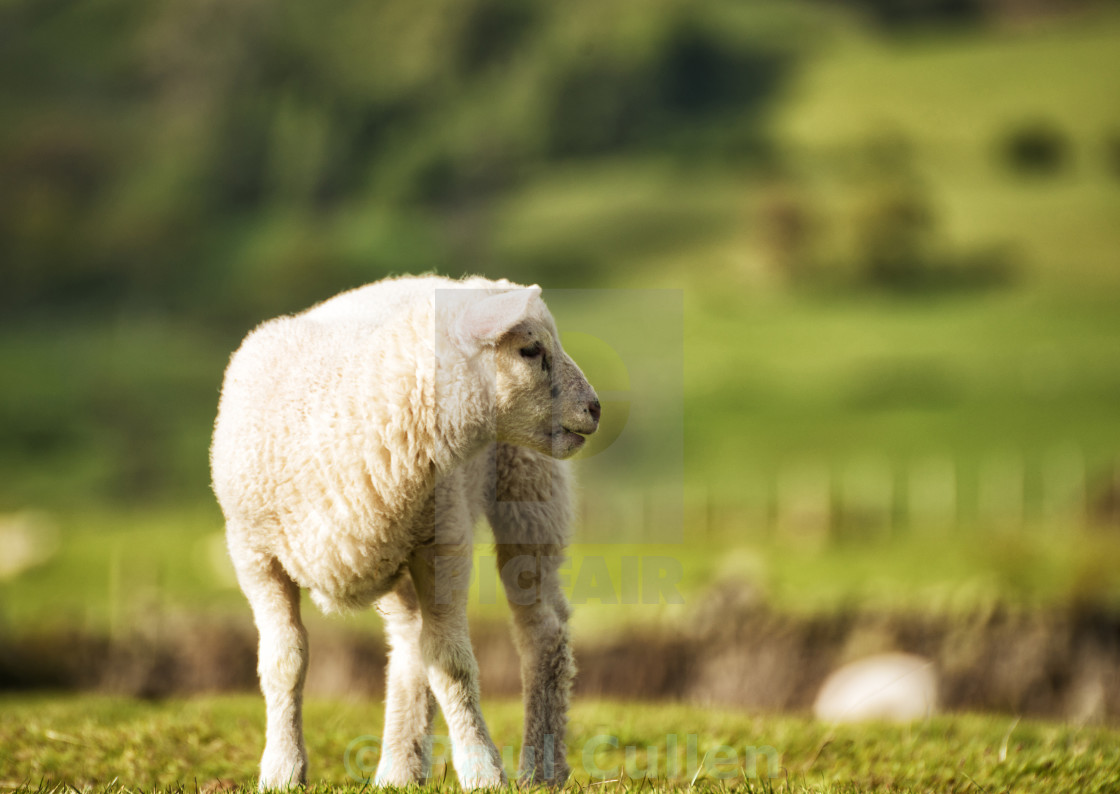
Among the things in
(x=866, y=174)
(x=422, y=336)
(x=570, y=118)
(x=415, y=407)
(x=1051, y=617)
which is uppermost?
(x=570, y=118)

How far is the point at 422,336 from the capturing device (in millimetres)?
4020

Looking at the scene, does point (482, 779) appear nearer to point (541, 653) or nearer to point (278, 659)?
point (541, 653)

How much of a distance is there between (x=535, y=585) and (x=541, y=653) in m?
0.30

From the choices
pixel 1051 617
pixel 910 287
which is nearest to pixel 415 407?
pixel 1051 617

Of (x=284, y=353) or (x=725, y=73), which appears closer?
(x=284, y=353)

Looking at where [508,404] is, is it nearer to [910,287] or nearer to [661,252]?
[910,287]

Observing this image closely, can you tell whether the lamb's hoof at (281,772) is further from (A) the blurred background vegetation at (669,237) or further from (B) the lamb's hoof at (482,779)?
(A) the blurred background vegetation at (669,237)

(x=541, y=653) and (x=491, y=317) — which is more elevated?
(x=491, y=317)

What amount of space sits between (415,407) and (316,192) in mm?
69640

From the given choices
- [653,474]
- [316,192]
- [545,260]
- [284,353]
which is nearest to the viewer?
[284,353]

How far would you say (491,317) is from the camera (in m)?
3.97

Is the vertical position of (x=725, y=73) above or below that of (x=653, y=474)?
above

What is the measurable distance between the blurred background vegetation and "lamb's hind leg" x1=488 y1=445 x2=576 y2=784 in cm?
753

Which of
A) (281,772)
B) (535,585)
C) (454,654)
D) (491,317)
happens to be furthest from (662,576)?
(491,317)
